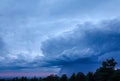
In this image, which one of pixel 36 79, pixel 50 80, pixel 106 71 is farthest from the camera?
pixel 36 79

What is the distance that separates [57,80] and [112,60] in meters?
52.4

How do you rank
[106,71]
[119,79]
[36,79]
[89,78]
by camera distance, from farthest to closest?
[36,79], [89,78], [106,71], [119,79]

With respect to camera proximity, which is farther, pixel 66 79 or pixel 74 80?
pixel 66 79

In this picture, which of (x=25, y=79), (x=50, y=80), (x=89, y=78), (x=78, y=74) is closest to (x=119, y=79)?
(x=89, y=78)

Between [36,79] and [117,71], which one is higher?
[36,79]

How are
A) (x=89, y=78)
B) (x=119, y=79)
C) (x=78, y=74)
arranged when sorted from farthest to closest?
1. (x=78, y=74)
2. (x=89, y=78)
3. (x=119, y=79)

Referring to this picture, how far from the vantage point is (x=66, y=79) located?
13525cm

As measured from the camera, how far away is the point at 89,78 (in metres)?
110

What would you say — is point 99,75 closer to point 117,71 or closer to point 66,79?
point 117,71

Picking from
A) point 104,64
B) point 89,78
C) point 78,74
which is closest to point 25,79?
point 78,74

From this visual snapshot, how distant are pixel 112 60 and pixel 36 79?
96.4 meters

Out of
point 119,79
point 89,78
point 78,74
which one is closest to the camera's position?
point 119,79

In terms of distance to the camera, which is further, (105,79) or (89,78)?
(89,78)

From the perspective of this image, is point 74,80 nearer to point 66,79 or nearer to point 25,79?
point 66,79
